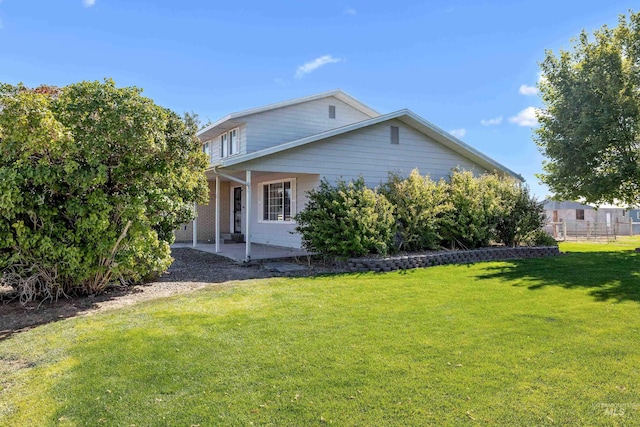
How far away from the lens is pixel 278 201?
1486cm

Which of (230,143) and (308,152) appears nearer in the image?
(308,152)

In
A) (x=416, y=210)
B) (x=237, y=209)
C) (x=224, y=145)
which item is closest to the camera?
(x=416, y=210)

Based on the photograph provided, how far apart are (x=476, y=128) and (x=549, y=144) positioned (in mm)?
4583

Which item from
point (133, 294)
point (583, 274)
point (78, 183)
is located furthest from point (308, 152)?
Answer: point (583, 274)

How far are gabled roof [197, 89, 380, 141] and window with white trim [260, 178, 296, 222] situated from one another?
2.68m

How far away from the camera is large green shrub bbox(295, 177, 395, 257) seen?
9.70 metres

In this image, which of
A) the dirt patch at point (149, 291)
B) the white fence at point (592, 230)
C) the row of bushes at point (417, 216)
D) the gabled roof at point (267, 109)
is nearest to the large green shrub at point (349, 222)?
the row of bushes at point (417, 216)

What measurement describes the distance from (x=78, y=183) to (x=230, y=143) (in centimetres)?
985

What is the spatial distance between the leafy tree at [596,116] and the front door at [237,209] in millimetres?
13082

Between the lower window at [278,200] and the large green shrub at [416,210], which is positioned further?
the lower window at [278,200]

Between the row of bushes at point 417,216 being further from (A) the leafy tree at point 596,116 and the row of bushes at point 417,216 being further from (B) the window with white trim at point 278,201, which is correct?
(A) the leafy tree at point 596,116

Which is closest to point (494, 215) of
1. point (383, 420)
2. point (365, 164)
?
point (365, 164)

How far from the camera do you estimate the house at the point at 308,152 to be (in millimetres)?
11984

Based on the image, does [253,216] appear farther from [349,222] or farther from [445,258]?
[445,258]
